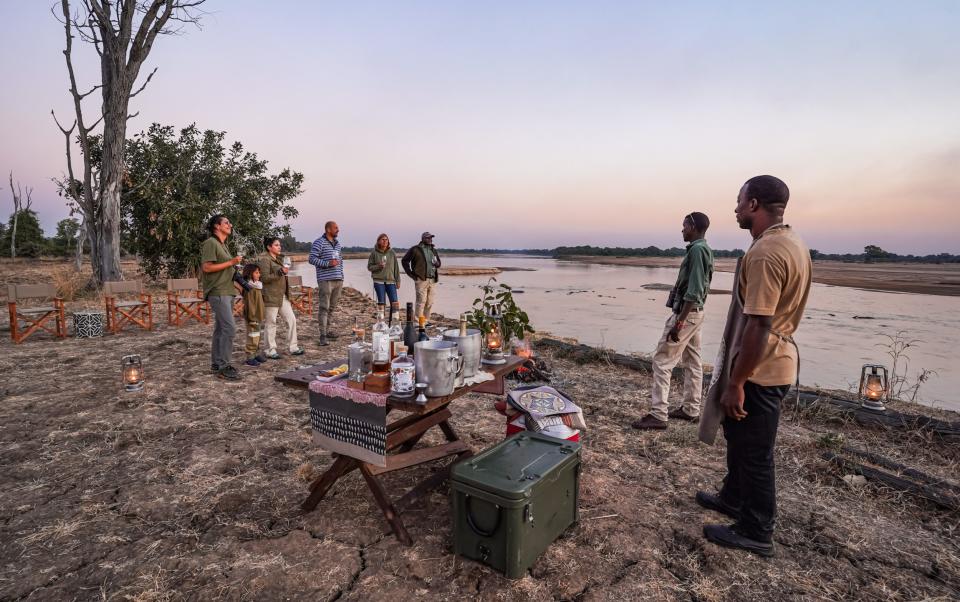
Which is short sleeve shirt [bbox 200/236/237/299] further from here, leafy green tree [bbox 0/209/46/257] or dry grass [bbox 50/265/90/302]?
leafy green tree [bbox 0/209/46/257]

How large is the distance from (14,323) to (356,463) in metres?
8.55

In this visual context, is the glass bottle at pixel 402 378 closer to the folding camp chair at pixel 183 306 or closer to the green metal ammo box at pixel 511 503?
the green metal ammo box at pixel 511 503

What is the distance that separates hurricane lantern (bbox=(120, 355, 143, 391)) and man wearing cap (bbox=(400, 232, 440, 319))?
4443mm

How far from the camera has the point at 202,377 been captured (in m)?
6.01

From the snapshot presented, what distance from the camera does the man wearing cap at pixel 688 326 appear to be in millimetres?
4027

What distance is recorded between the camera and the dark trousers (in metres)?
2.42

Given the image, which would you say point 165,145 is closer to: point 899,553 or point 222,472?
point 222,472

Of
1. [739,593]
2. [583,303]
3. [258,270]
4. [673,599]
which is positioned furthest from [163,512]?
[583,303]

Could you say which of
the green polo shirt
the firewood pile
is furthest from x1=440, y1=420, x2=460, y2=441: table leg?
the firewood pile

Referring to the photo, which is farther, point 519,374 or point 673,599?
point 519,374

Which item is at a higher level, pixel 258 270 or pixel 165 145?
pixel 165 145

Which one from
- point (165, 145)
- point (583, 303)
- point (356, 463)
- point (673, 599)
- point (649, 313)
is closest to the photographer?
point (673, 599)

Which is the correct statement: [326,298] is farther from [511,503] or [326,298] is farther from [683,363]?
[511,503]

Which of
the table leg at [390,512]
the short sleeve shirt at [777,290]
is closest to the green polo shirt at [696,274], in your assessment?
the short sleeve shirt at [777,290]
